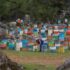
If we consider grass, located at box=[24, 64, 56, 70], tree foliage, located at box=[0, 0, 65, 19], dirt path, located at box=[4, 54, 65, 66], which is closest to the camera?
grass, located at box=[24, 64, 56, 70]

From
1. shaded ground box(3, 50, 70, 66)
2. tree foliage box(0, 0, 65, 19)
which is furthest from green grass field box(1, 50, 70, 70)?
tree foliage box(0, 0, 65, 19)

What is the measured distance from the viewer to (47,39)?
18250 mm

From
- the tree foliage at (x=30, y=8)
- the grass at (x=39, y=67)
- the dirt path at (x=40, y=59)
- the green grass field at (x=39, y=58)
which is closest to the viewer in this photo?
the grass at (x=39, y=67)

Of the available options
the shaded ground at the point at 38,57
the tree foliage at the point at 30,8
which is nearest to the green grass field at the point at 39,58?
the shaded ground at the point at 38,57

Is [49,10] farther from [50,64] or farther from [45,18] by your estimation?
[50,64]

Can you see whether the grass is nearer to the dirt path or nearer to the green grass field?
the green grass field

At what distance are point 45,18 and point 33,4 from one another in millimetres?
1469

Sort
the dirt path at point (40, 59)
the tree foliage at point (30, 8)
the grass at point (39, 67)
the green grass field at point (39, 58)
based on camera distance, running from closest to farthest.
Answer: the grass at point (39, 67) → the green grass field at point (39, 58) → the dirt path at point (40, 59) → the tree foliage at point (30, 8)

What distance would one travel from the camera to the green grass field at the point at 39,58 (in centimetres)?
1422

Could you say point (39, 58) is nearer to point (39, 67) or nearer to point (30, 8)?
point (39, 67)

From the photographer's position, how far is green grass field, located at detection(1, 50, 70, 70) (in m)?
14.2

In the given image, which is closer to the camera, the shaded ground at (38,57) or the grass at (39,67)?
the grass at (39,67)

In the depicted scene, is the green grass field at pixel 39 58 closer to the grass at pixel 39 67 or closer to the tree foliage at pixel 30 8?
→ the grass at pixel 39 67

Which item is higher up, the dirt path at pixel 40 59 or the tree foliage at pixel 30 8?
the tree foliage at pixel 30 8
